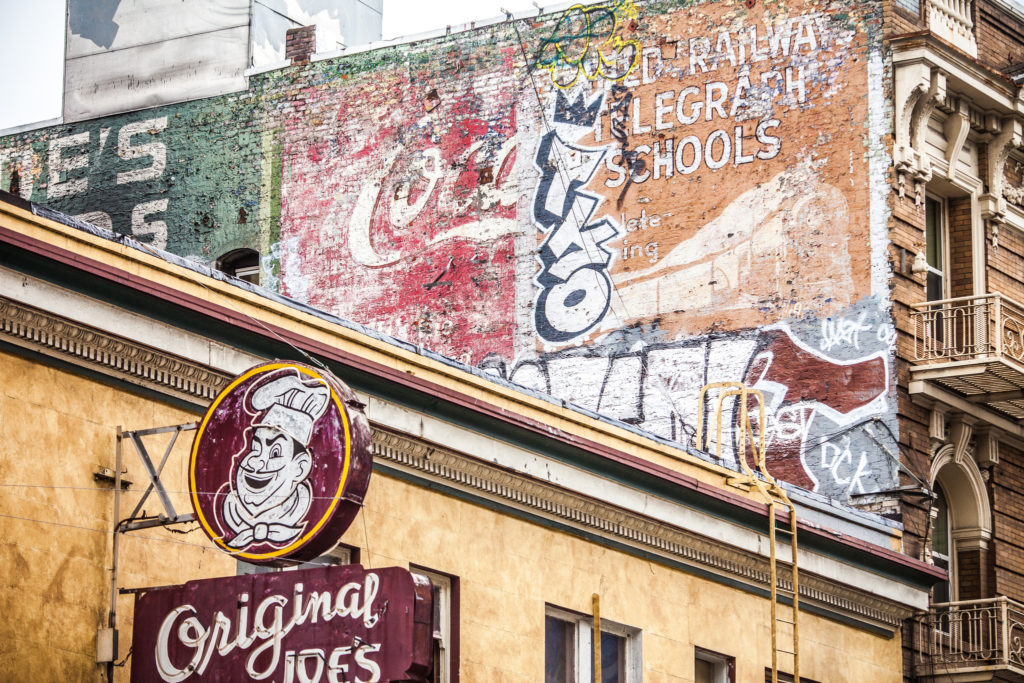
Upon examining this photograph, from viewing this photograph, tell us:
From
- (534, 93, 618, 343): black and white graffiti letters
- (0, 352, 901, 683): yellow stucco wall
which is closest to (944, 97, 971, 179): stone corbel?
(534, 93, 618, 343): black and white graffiti letters

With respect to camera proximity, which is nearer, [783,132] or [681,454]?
[681,454]

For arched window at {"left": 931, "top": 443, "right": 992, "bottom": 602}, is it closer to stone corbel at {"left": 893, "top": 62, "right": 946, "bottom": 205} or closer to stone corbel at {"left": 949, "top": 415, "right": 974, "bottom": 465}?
stone corbel at {"left": 949, "top": 415, "right": 974, "bottom": 465}

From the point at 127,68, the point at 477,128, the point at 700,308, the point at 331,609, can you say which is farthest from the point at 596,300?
the point at 331,609

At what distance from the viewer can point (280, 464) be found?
14.1m

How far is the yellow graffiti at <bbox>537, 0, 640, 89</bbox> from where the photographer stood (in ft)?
95.5

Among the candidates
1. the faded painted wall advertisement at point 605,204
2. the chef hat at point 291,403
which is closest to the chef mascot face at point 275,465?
the chef hat at point 291,403

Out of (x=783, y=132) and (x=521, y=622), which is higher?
(x=783, y=132)

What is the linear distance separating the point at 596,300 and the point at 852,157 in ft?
13.5

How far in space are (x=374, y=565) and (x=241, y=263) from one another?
1552 centimetres

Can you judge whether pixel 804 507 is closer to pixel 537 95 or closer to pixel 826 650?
pixel 826 650

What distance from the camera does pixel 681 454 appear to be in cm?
2181

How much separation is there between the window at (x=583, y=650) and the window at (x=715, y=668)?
140cm

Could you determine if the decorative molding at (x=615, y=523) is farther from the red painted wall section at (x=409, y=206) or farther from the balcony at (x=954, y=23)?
the balcony at (x=954, y=23)

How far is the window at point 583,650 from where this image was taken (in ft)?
63.4
